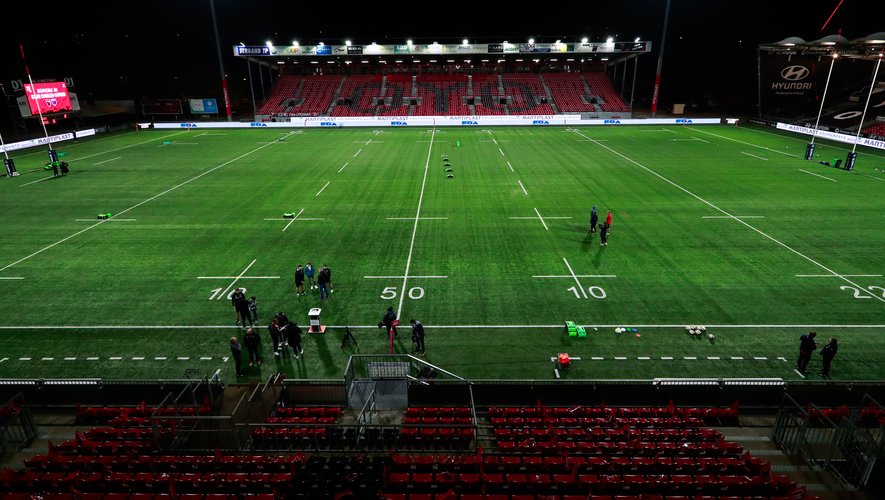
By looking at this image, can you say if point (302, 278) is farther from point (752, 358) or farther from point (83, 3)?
point (83, 3)

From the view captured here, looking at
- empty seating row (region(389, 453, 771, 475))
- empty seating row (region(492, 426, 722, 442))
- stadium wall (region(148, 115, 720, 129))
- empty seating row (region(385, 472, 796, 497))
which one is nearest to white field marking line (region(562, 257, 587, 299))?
empty seating row (region(492, 426, 722, 442))

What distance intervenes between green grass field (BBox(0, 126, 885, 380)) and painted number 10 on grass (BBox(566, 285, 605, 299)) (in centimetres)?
9

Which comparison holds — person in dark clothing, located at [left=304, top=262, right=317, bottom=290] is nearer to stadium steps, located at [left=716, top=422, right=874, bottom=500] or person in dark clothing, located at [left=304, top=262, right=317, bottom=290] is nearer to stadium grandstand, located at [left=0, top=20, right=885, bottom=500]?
stadium grandstand, located at [left=0, top=20, right=885, bottom=500]

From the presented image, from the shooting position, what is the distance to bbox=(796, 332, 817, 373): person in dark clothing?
12.8 meters

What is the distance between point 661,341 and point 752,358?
2.52 meters

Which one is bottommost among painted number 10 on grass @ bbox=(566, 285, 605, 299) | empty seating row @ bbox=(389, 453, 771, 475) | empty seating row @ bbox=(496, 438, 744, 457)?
painted number 10 on grass @ bbox=(566, 285, 605, 299)

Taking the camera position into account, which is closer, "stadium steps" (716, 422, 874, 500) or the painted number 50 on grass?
"stadium steps" (716, 422, 874, 500)

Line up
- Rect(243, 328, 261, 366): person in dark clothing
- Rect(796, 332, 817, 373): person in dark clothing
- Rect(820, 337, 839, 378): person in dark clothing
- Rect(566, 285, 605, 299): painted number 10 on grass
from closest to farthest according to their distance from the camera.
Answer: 1. Rect(820, 337, 839, 378): person in dark clothing
2. Rect(796, 332, 817, 373): person in dark clothing
3. Rect(243, 328, 261, 366): person in dark clothing
4. Rect(566, 285, 605, 299): painted number 10 on grass

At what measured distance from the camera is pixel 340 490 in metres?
7.51

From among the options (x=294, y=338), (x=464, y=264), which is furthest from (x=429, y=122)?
(x=294, y=338)

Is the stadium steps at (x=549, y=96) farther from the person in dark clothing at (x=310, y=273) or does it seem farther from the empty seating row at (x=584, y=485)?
the empty seating row at (x=584, y=485)

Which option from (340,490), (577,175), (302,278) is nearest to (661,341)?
(340,490)

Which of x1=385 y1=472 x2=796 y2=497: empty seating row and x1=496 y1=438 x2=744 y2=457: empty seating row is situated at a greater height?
x1=385 y1=472 x2=796 y2=497: empty seating row

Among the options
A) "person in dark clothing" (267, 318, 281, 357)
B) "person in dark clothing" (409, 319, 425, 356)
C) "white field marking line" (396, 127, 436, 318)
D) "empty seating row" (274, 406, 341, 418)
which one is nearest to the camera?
"empty seating row" (274, 406, 341, 418)
